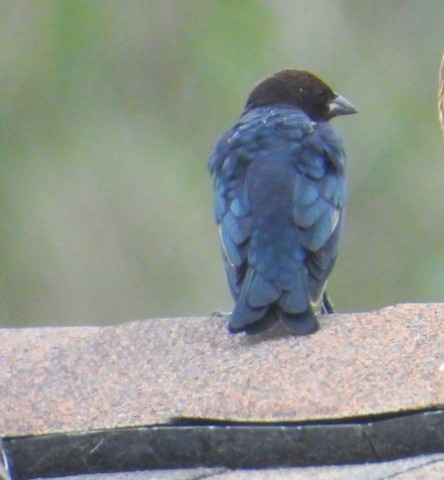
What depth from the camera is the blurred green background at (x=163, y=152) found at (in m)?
14.5

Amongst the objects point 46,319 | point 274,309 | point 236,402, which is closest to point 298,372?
point 236,402

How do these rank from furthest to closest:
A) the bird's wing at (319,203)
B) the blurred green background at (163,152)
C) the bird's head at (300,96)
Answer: the blurred green background at (163,152), the bird's head at (300,96), the bird's wing at (319,203)

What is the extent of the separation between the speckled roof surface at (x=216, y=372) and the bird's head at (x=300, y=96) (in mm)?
1784

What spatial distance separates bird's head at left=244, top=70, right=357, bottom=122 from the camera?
6043 millimetres

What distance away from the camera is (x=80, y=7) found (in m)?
14.6

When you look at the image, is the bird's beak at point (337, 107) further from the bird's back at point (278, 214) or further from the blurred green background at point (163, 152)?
the blurred green background at point (163, 152)

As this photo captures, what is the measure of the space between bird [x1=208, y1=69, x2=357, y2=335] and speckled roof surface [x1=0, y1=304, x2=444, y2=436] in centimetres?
13

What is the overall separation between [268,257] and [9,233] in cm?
1026

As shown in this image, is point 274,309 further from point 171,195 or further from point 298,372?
point 171,195

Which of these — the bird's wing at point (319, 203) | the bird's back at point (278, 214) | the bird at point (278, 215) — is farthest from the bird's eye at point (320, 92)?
the bird's wing at point (319, 203)

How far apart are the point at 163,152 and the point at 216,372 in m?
11.3

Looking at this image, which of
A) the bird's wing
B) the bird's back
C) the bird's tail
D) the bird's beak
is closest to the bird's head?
the bird's beak

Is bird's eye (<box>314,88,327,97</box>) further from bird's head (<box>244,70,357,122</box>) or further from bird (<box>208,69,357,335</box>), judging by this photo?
bird (<box>208,69,357,335</box>)

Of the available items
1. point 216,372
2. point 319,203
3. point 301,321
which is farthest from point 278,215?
point 216,372
